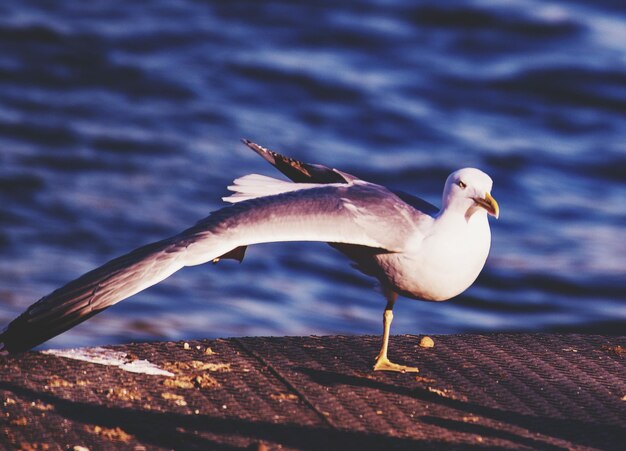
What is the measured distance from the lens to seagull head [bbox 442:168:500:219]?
5254 millimetres

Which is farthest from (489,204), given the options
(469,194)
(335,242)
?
(335,242)

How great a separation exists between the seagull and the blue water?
21.9 feet

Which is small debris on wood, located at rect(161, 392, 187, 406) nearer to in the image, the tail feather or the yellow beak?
the tail feather

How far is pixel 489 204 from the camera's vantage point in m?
5.21

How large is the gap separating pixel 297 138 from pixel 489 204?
11616 millimetres

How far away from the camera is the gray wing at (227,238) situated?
4996 millimetres

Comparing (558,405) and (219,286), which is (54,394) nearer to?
(558,405)

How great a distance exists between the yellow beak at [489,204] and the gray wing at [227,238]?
11.3 inches

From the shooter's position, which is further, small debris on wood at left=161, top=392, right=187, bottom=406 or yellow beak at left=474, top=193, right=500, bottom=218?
yellow beak at left=474, top=193, right=500, bottom=218

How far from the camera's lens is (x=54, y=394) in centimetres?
503

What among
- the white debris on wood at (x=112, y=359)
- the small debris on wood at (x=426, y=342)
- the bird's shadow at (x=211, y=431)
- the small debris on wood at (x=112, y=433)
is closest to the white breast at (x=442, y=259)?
the small debris on wood at (x=426, y=342)

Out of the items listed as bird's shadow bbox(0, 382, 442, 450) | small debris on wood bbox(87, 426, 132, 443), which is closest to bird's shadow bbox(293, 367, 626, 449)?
bird's shadow bbox(0, 382, 442, 450)

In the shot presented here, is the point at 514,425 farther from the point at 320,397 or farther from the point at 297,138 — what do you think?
the point at 297,138

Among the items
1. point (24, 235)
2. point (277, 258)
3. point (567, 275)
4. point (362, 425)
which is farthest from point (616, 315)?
point (362, 425)
